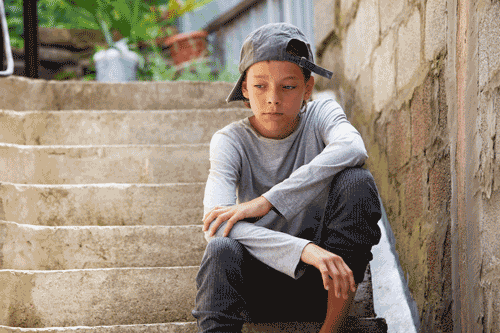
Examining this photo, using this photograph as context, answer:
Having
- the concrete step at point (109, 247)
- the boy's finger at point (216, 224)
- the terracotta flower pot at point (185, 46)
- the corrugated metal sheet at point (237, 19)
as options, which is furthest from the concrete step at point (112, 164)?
the terracotta flower pot at point (185, 46)

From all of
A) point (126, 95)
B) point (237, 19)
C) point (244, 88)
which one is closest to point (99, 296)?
point (244, 88)

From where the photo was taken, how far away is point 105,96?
2.87m

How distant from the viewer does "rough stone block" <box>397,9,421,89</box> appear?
1.51 meters

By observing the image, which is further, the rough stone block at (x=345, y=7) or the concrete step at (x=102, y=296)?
the rough stone block at (x=345, y=7)

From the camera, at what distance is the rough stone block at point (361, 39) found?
80.5 inches

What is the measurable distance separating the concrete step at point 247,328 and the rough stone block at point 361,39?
45.3 inches

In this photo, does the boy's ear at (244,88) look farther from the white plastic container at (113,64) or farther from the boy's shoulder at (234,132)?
the white plastic container at (113,64)

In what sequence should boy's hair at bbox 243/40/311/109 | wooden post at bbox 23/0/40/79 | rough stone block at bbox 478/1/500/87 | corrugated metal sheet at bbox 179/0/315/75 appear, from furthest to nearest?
1. corrugated metal sheet at bbox 179/0/315/75
2. wooden post at bbox 23/0/40/79
3. boy's hair at bbox 243/40/311/109
4. rough stone block at bbox 478/1/500/87

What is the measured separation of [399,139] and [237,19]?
13.0ft

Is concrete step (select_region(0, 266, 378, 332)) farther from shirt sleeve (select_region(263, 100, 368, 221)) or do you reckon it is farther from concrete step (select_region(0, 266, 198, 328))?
shirt sleeve (select_region(263, 100, 368, 221))

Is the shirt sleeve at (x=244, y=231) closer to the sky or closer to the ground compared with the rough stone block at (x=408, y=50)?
closer to the ground

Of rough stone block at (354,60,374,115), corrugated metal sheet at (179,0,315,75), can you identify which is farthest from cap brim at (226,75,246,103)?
corrugated metal sheet at (179,0,315,75)

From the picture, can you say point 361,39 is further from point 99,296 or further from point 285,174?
point 99,296

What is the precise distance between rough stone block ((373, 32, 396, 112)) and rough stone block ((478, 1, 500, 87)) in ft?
2.36
